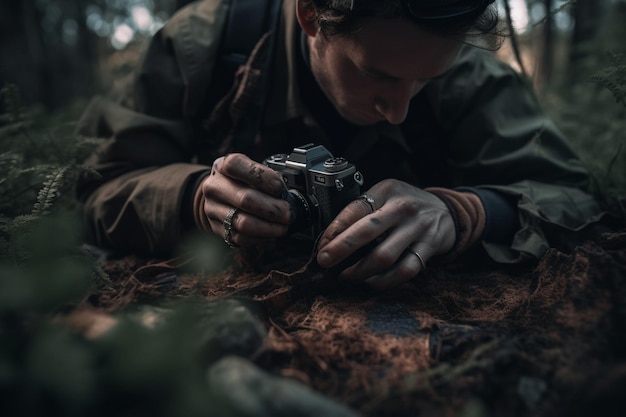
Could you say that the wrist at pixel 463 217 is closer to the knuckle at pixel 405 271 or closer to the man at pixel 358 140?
the man at pixel 358 140

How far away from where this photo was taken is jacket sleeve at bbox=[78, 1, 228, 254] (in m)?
2.17

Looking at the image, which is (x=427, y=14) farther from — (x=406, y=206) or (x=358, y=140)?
(x=358, y=140)

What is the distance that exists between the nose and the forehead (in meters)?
0.06

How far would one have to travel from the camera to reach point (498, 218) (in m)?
2.04

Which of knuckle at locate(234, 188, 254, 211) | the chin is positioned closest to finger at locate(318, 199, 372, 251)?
knuckle at locate(234, 188, 254, 211)

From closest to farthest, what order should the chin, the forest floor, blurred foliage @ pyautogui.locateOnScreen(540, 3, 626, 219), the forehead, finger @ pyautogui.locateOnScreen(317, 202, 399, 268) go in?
the forest floor, finger @ pyautogui.locateOnScreen(317, 202, 399, 268), the forehead, blurred foliage @ pyautogui.locateOnScreen(540, 3, 626, 219), the chin

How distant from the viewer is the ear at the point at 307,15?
2008 millimetres

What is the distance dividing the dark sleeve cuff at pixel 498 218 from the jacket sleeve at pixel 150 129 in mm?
1137

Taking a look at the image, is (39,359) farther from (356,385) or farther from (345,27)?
(345,27)

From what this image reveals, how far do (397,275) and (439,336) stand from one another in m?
0.35

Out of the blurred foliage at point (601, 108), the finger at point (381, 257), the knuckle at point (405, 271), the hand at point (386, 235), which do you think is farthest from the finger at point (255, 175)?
the blurred foliage at point (601, 108)

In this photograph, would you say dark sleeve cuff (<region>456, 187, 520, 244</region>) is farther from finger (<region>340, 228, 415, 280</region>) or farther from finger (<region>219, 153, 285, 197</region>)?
finger (<region>219, 153, 285, 197</region>)

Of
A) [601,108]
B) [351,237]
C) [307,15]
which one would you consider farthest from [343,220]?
[601,108]

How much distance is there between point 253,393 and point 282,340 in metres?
0.34
